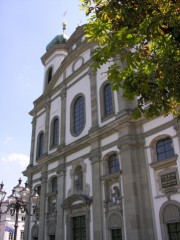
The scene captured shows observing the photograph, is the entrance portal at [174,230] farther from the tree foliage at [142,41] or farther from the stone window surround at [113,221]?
the tree foliage at [142,41]

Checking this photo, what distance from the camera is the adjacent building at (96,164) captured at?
1323 centimetres

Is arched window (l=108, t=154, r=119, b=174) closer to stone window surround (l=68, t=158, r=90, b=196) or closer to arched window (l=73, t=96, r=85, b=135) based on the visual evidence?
stone window surround (l=68, t=158, r=90, b=196)

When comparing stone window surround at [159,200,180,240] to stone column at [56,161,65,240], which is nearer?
stone window surround at [159,200,180,240]

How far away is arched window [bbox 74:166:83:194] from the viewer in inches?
705

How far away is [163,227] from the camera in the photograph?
Answer: 12531 millimetres

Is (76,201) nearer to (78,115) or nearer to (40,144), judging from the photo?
(78,115)

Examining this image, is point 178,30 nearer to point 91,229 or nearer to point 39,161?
point 91,229

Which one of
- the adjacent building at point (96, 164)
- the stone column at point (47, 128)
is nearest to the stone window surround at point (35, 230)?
the adjacent building at point (96, 164)

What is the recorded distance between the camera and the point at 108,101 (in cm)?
1834

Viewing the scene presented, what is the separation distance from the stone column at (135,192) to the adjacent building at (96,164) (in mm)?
43

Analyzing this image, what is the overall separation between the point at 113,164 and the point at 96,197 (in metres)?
2.07

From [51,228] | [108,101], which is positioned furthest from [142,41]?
[51,228]

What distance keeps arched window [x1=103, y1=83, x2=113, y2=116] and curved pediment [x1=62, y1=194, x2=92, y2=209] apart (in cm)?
531

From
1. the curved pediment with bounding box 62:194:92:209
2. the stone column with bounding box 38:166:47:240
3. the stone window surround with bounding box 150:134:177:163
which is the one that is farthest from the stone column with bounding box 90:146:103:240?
the stone column with bounding box 38:166:47:240
